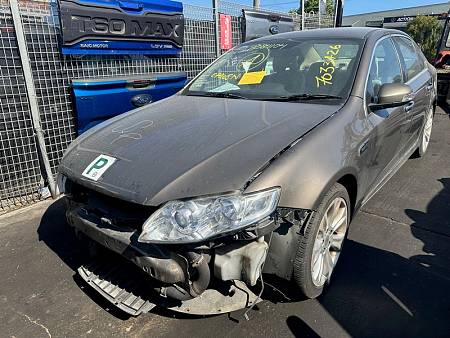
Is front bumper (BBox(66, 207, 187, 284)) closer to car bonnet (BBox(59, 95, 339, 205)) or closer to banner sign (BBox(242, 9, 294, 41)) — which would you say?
car bonnet (BBox(59, 95, 339, 205))

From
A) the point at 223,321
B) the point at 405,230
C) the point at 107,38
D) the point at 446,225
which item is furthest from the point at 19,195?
the point at 446,225

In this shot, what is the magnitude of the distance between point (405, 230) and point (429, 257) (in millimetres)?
403

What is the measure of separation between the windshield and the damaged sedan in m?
0.01

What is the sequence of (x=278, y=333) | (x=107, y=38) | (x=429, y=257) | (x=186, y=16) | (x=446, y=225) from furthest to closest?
(x=186, y=16) → (x=107, y=38) → (x=446, y=225) → (x=429, y=257) → (x=278, y=333)

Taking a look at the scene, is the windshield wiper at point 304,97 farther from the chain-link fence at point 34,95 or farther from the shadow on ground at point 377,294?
the chain-link fence at point 34,95

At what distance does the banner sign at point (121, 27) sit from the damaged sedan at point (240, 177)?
1.61m

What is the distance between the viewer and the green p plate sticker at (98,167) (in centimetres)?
207

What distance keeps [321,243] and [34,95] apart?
3.24 m

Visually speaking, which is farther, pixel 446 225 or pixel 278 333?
pixel 446 225

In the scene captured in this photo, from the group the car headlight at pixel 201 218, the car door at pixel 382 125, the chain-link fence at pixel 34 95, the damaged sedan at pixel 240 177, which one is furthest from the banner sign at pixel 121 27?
the car headlight at pixel 201 218

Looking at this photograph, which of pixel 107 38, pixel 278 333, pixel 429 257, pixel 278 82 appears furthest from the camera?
pixel 107 38

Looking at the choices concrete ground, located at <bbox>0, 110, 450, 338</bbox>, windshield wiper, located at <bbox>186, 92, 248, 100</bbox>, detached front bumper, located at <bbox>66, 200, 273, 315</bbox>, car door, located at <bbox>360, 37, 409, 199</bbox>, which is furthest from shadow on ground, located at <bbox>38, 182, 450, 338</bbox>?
windshield wiper, located at <bbox>186, 92, 248, 100</bbox>

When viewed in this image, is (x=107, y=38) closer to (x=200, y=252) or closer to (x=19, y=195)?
(x=19, y=195)

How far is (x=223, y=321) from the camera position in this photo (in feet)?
7.24
